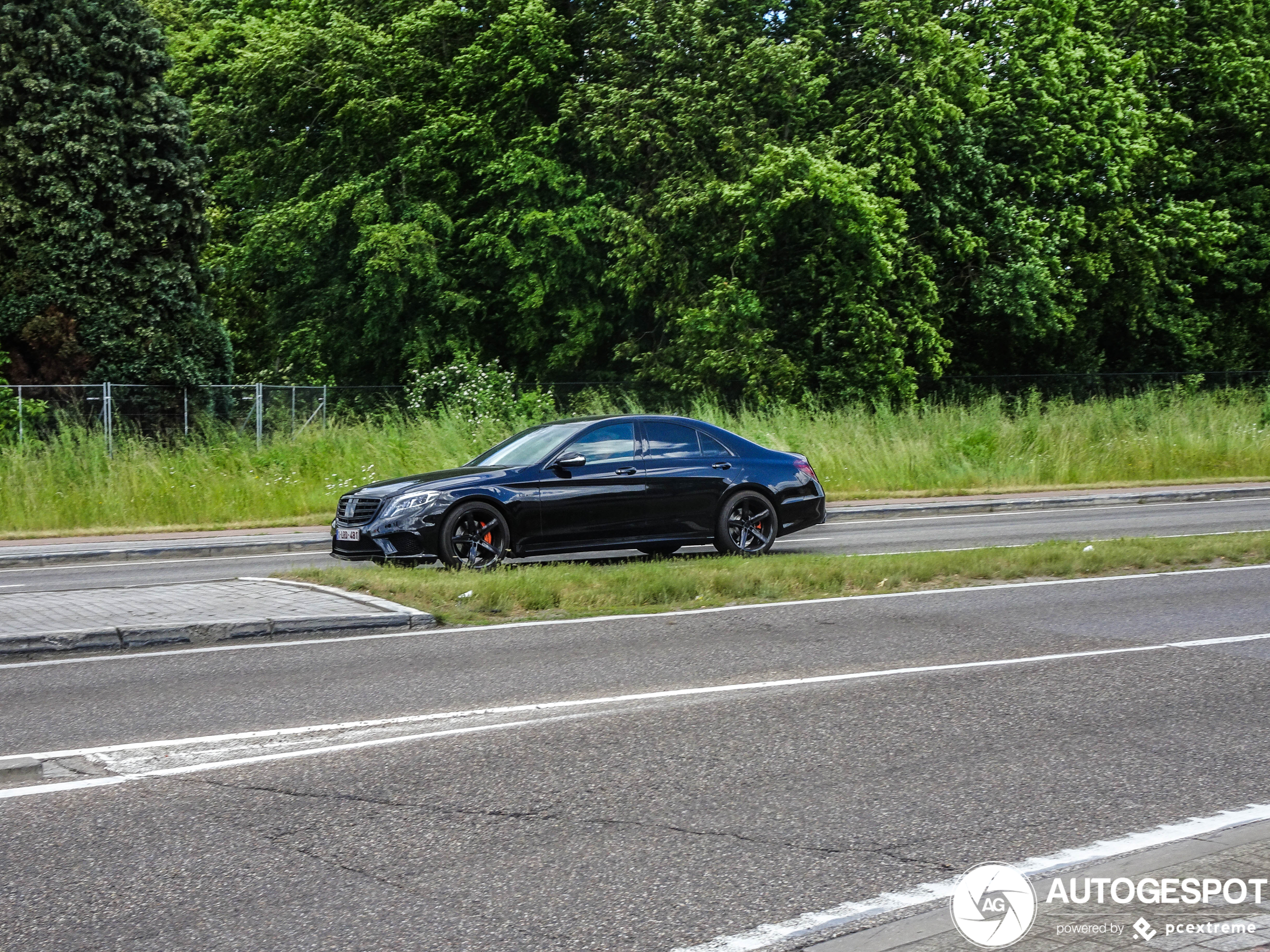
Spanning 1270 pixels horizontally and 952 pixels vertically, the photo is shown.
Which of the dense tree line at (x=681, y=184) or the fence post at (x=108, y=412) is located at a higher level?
the dense tree line at (x=681, y=184)

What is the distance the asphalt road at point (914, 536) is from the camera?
15250 mm

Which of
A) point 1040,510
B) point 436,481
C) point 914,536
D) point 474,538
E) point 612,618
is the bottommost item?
point 1040,510

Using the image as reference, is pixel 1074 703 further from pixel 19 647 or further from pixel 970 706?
pixel 19 647

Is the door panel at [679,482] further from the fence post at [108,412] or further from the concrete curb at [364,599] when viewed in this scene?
the fence post at [108,412]

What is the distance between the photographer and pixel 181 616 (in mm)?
10297

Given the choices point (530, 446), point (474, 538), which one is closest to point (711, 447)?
point (530, 446)

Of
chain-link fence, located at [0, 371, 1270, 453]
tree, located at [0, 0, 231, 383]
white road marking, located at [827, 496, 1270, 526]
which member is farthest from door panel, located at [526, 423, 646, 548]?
tree, located at [0, 0, 231, 383]

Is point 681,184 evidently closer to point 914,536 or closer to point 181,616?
point 914,536

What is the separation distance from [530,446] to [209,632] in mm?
5246

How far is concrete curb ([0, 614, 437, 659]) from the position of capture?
9.52 meters

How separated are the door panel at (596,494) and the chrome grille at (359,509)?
156cm

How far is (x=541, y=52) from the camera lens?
36.1m

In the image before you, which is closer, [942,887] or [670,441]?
[942,887]

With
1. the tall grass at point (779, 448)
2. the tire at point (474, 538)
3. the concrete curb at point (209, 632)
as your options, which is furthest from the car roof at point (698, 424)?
the tall grass at point (779, 448)
